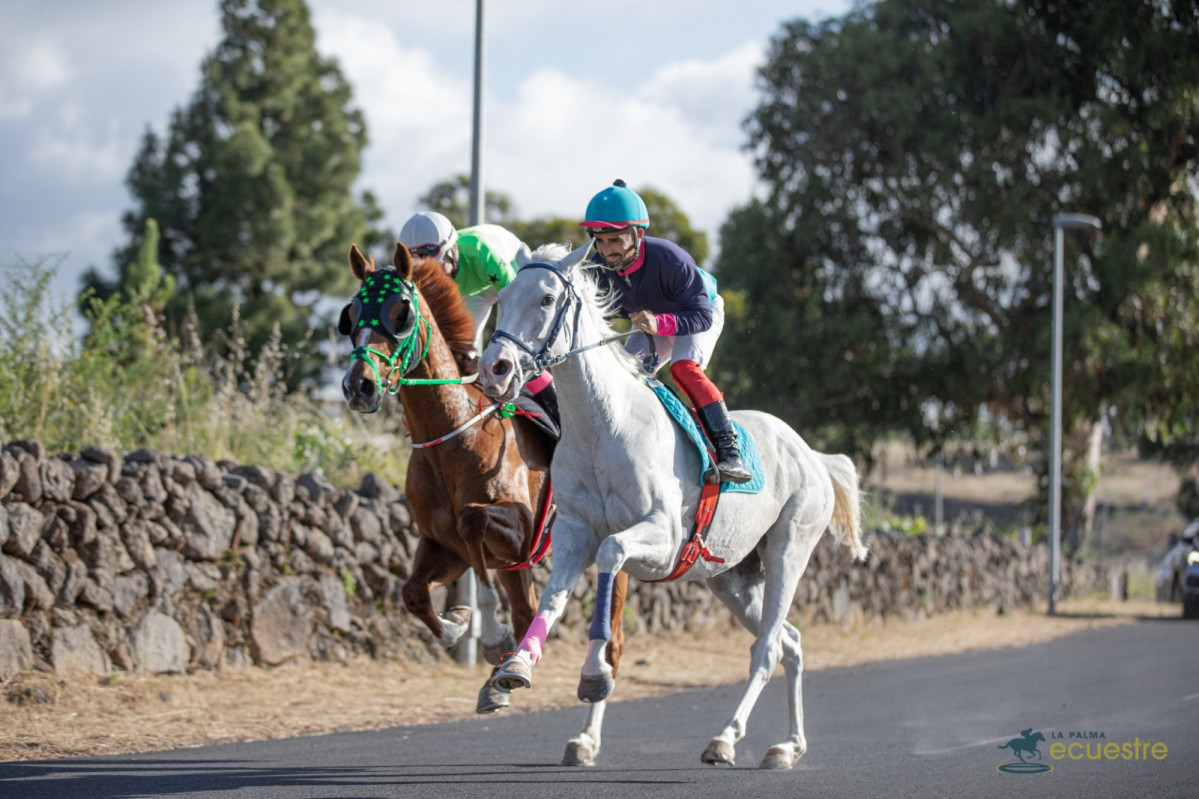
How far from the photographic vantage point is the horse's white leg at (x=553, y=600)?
5.14 m

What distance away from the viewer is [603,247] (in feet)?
21.1

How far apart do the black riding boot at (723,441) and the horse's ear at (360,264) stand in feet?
6.84

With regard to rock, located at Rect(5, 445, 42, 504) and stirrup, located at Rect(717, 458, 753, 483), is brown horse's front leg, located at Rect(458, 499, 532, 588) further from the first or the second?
rock, located at Rect(5, 445, 42, 504)

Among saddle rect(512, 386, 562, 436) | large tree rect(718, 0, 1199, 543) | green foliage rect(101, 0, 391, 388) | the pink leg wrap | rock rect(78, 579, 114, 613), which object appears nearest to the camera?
the pink leg wrap

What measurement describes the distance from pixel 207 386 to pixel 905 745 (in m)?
7.97

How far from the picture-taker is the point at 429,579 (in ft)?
23.1

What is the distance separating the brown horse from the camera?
21.4ft

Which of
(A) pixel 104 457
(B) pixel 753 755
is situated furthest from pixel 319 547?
(B) pixel 753 755

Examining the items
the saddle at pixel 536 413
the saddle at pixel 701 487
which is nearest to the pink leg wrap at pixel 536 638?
the saddle at pixel 701 487

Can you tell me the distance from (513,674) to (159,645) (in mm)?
4974

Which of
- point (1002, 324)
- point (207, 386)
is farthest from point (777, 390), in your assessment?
point (207, 386)

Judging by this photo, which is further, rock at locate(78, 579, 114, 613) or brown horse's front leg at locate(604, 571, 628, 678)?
rock at locate(78, 579, 114, 613)

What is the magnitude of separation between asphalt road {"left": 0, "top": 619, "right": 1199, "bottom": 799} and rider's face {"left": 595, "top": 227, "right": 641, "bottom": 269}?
280 cm

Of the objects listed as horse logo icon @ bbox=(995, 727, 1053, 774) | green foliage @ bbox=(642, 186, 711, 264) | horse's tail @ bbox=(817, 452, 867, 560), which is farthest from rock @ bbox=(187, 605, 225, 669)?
green foliage @ bbox=(642, 186, 711, 264)
